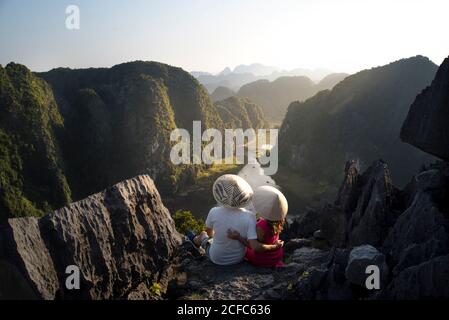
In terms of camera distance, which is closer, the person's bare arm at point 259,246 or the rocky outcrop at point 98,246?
the rocky outcrop at point 98,246

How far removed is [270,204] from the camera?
10.6 meters

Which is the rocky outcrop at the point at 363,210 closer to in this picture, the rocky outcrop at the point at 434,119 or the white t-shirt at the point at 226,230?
the rocky outcrop at the point at 434,119

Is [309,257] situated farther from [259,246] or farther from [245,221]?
[245,221]

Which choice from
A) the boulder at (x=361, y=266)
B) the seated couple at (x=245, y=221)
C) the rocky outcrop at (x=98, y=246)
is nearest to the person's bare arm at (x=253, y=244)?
the seated couple at (x=245, y=221)

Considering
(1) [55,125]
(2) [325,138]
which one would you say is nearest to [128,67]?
(1) [55,125]

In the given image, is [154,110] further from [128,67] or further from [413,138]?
[413,138]

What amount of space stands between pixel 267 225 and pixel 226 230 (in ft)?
4.06

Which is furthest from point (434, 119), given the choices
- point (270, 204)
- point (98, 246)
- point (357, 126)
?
point (357, 126)

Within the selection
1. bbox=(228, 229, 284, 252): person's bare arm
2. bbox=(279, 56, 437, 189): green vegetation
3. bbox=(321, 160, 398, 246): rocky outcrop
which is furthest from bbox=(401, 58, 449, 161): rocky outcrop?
bbox=(279, 56, 437, 189): green vegetation

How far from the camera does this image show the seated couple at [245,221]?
10.7 m

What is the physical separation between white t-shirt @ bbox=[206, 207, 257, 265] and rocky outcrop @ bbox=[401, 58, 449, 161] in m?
7.05

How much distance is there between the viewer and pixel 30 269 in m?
8.37

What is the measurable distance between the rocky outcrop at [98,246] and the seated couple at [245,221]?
2.15m
